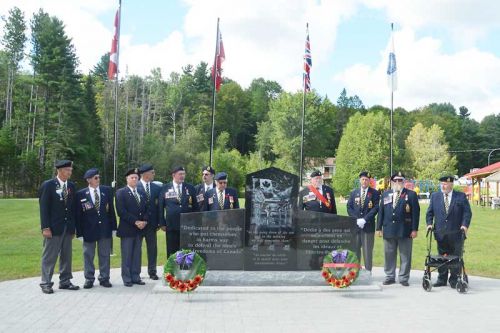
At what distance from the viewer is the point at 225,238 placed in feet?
30.5

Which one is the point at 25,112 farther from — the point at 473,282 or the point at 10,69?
the point at 473,282

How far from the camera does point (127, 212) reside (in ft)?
30.8

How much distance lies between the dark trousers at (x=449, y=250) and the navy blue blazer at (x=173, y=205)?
4280 mm

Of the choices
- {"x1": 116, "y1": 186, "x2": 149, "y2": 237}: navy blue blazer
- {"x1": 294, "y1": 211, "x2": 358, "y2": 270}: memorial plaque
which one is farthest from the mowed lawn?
{"x1": 294, "y1": 211, "x2": 358, "y2": 270}: memorial plaque

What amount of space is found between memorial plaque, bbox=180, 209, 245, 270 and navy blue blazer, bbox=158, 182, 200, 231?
0.53m

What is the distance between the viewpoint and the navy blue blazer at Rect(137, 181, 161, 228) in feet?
31.7

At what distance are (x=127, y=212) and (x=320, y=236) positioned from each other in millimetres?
3240

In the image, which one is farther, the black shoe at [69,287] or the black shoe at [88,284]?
the black shoe at [88,284]

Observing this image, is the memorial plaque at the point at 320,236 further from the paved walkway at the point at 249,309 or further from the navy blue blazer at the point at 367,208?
the navy blue blazer at the point at 367,208

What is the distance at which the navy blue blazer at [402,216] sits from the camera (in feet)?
31.4

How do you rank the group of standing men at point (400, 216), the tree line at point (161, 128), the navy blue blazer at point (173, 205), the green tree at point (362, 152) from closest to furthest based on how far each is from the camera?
the group of standing men at point (400, 216) → the navy blue blazer at point (173, 205) → the tree line at point (161, 128) → the green tree at point (362, 152)

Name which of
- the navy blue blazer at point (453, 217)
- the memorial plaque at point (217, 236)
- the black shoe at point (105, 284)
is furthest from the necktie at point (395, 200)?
the black shoe at point (105, 284)

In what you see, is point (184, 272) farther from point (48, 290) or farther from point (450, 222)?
point (450, 222)

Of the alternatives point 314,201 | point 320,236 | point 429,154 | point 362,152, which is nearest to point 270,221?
point 320,236
